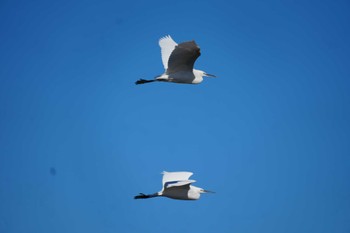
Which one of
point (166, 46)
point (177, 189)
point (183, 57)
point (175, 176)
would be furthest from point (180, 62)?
point (177, 189)

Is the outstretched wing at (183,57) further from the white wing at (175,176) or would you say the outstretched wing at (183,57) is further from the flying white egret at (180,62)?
the white wing at (175,176)

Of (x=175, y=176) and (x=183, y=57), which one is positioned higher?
(x=183, y=57)

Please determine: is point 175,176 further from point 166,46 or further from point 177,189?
point 166,46

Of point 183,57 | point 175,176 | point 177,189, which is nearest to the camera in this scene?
point 183,57

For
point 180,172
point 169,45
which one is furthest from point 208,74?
point 180,172

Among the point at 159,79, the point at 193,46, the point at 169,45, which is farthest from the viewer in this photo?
the point at 169,45

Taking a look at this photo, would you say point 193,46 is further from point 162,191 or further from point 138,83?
point 162,191

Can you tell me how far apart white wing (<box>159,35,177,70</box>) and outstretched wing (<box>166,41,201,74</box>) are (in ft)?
4.04

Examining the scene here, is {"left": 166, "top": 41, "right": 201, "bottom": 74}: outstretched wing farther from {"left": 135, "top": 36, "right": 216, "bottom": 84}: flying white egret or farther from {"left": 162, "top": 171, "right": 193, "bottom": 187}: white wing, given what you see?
{"left": 162, "top": 171, "right": 193, "bottom": 187}: white wing

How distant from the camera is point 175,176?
17.9 metres

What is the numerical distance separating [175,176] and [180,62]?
11.7 feet

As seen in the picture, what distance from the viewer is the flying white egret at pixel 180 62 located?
1648cm

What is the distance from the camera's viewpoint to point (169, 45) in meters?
19.1

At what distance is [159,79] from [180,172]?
3.05m
